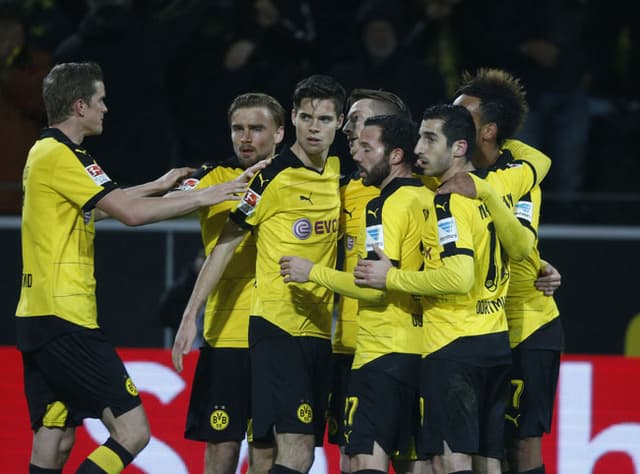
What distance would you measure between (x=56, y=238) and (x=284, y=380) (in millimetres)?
1299

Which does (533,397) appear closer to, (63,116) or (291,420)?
(291,420)

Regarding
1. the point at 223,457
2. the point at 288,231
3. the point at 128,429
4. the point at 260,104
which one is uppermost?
the point at 260,104

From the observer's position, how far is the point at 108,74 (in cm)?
959

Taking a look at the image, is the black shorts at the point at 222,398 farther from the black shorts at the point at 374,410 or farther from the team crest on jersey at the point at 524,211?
the team crest on jersey at the point at 524,211

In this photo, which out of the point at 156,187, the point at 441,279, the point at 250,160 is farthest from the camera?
the point at 250,160

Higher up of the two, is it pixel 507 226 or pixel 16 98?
pixel 16 98

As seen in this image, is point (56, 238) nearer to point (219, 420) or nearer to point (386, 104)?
point (219, 420)

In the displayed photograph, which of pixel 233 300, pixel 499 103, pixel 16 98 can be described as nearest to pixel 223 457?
pixel 233 300

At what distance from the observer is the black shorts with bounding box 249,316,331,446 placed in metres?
6.28

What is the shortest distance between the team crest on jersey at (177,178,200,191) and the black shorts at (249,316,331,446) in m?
0.81

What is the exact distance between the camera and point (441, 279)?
5.81 m

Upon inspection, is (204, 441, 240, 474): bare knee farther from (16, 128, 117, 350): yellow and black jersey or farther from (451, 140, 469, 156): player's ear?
(451, 140, 469, 156): player's ear

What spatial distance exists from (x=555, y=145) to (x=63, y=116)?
4596mm

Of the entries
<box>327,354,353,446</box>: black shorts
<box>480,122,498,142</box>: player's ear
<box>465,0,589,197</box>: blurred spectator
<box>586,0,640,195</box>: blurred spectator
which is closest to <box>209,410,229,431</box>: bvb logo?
<box>327,354,353,446</box>: black shorts
